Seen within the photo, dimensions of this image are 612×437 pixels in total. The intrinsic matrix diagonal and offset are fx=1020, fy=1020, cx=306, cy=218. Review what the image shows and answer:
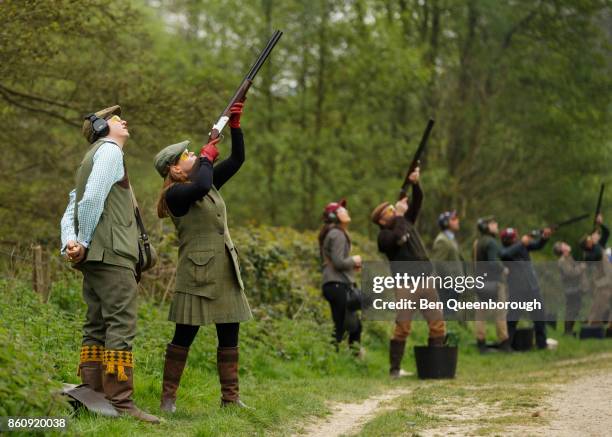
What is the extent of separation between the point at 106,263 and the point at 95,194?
0.50m

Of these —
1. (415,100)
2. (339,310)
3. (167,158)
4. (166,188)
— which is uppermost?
(415,100)

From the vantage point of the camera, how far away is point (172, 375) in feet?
27.0

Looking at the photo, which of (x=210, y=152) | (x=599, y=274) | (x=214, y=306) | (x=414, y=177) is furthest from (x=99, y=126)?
(x=599, y=274)

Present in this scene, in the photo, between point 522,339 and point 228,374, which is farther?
point 522,339

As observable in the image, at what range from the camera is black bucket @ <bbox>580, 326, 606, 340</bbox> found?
20625mm

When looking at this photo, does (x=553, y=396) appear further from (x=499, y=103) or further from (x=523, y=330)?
(x=499, y=103)

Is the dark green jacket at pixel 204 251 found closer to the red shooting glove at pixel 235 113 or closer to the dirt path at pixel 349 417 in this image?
the red shooting glove at pixel 235 113

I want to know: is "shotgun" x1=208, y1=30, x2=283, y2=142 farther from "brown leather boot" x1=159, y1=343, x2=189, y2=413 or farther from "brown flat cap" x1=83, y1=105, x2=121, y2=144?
"brown leather boot" x1=159, y1=343, x2=189, y2=413

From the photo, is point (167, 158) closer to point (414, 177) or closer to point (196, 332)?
point (196, 332)

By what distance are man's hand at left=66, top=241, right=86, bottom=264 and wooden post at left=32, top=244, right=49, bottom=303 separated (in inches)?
147

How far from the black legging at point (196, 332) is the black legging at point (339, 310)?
16.9ft

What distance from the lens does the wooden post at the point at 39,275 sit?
35.7 feet

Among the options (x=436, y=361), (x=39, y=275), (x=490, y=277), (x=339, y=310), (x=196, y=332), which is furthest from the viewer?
(x=490, y=277)

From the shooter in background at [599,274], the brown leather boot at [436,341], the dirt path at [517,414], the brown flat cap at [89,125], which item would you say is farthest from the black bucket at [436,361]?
the shooter in background at [599,274]
